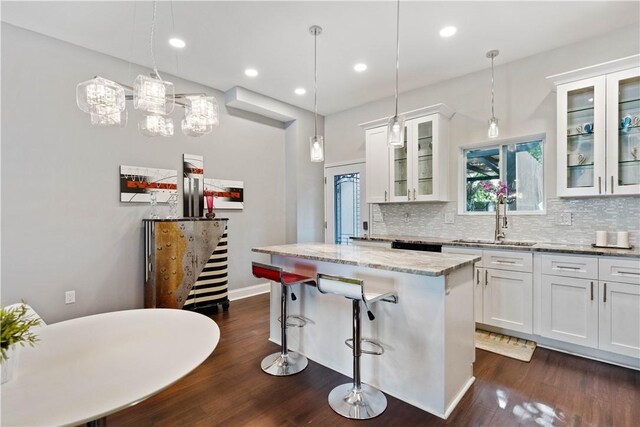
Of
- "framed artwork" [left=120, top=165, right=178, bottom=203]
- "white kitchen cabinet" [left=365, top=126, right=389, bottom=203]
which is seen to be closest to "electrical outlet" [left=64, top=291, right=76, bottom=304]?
"framed artwork" [left=120, top=165, right=178, bottom=203]

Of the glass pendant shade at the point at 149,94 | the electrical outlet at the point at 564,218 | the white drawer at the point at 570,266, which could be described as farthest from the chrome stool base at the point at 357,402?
the electrical outlet at the point at 564,218

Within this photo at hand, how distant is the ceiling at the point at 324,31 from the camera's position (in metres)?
2.71

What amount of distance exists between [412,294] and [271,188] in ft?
11.6

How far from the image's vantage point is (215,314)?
3.90 meters

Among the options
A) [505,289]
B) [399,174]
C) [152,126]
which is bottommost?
[505,289]

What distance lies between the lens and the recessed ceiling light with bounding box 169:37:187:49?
10.5 ft

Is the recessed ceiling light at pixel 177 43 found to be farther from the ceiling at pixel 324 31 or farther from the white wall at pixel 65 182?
the white wall at pixel 65 182

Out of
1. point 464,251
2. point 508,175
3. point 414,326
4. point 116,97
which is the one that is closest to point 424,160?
point 508,175

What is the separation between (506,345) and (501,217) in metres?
1.46

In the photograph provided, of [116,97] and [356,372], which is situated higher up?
[116,97]

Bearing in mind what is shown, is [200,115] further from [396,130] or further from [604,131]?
[604,131]

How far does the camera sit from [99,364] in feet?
3.84

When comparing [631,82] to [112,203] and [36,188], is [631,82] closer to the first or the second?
[112,203]

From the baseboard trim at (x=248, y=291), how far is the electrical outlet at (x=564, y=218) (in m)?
4.02
